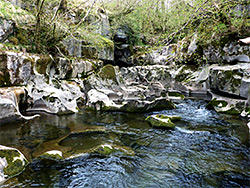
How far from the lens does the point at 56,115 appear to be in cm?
679

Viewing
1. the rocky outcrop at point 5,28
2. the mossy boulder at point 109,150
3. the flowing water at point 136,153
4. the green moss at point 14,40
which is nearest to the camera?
the flowing water at point 136,153

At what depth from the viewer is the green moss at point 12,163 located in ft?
8.87

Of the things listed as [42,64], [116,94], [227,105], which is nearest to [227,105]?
[227,105]

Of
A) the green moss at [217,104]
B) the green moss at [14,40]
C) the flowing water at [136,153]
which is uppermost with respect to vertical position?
the green moss at [14,40]

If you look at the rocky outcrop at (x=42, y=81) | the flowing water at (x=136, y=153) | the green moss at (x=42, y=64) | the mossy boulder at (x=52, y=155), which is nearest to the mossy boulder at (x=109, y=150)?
the flowing water at (x=136, y=153)

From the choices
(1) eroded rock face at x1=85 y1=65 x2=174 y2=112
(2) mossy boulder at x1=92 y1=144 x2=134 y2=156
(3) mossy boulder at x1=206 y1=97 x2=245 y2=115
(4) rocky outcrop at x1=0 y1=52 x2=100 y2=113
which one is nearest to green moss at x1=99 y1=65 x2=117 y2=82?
(1) eroded rock face at x1=85 y1=65 x2=174 y2=112

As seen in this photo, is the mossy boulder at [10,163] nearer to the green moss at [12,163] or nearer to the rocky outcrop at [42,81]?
the green moss at [12,163]

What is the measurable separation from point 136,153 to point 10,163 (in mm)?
2441

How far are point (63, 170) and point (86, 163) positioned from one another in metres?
0.46

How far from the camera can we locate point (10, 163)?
275 centimetres

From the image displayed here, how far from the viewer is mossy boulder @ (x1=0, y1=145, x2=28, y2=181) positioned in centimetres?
267

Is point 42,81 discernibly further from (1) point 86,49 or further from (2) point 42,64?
(1) point 86,49

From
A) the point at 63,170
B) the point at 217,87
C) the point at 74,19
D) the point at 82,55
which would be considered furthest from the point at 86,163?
the point at 74,19

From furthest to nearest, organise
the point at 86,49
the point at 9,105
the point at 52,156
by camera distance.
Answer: the point at 86,49 → the point at 9,105 → the point at 52,156
